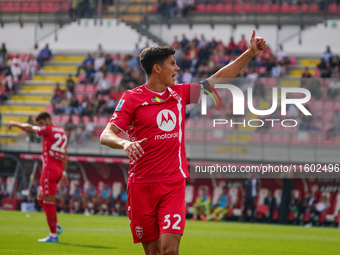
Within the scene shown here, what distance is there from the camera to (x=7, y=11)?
140 feet

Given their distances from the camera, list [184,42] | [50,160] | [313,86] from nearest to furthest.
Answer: [50,160], [313,86], [184,42]

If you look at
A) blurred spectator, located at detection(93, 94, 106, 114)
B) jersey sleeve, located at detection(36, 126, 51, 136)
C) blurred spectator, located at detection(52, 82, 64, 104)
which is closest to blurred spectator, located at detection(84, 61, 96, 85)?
blurred spectator, located at detection(52, 82, 64, 104)

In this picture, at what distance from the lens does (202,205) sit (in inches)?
1082

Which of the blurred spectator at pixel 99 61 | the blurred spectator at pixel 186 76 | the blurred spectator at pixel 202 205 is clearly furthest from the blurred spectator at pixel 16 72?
the blurred spectator at pixel 202 205

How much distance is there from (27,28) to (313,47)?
16.9 metres

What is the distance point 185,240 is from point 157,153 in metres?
9.77

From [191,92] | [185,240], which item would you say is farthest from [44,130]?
[191,92]

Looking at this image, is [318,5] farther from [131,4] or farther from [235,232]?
[235,232]

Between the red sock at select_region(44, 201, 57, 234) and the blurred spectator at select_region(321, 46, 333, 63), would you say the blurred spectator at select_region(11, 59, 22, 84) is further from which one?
the red sock at select_region(44, 201, 57, 234)

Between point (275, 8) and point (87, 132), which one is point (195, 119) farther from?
point (275, 8)

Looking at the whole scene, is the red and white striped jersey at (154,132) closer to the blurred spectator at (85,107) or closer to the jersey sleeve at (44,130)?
the jersey sleeve at (44,130)

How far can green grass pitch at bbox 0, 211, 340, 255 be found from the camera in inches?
560

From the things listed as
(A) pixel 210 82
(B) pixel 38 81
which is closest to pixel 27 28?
(B) pixel 38 81

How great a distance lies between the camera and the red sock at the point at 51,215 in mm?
14969
